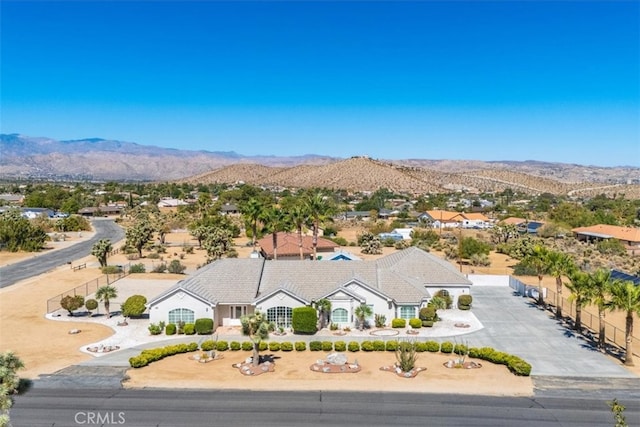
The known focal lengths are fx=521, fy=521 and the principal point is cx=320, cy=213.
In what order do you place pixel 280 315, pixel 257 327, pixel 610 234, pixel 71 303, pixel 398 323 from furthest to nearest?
pixel 610 234, pixel 71 303, pixel 398 323, pixel 280 315, pixel 257 327

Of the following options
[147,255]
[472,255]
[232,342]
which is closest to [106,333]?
[232,342]

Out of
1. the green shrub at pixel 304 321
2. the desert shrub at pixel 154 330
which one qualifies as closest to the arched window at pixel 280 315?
the green shrub at pixel 304 321

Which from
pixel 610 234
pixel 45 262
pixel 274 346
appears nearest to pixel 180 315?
pixel 274 346

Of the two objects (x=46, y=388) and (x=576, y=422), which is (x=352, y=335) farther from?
(x=46, y=388)

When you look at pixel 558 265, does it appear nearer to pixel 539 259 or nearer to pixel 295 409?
pixel 539 259

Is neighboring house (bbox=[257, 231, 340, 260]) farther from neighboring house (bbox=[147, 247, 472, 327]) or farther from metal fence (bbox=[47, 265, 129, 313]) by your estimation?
metal fence (bbox=[47, 265, 129, 313])

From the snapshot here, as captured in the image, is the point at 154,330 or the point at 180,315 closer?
the point at 154,330
